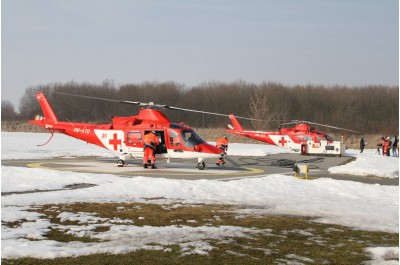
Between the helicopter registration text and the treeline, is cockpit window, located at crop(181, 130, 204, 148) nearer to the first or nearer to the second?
the helicopter registration text

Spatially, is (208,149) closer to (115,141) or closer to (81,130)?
(115,141)

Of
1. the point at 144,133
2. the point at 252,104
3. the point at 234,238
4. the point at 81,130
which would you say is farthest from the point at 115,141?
the point at 252,104

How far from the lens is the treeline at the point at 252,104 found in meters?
89.9

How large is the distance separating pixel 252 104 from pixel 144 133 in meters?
76.3

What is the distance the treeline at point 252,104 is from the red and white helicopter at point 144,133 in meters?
57.9

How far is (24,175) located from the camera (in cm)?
1714

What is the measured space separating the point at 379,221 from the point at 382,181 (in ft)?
29.9

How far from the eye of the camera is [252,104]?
97.4 metres

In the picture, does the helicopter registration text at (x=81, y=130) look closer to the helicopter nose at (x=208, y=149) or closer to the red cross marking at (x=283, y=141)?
the helicopter nose at (x=208, y=149)

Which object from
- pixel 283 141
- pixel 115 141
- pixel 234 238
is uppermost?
pixel 283 141

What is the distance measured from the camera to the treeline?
89875 mm

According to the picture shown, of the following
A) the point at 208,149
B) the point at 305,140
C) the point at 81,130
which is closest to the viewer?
the point at 208,149

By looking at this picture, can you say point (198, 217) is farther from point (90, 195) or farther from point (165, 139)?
point (165, 139)

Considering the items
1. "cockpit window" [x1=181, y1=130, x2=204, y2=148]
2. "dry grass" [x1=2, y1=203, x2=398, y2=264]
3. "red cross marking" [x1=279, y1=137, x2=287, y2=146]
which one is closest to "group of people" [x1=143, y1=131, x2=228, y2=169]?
"cockpit window" [x1=181, y1=130, x2=204, y2=148]
